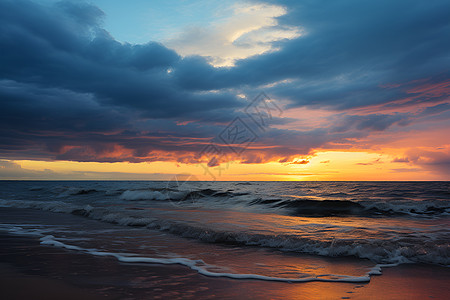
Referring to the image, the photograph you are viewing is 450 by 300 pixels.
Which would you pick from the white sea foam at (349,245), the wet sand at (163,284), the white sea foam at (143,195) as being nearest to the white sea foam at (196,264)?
the wet sand at (163,284)

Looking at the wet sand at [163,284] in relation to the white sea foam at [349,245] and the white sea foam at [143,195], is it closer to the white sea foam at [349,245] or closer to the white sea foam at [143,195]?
the white sea foam at [349,245]

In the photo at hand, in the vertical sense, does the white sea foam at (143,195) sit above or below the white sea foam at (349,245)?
below

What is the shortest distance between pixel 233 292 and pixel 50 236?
5884 millimetres

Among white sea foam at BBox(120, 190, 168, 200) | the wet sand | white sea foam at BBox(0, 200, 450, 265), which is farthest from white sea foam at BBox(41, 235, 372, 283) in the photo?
white sea foam at BBox(120, 190, 168, 200)

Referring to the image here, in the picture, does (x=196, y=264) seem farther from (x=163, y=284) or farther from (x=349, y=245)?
(x=349, y=245)

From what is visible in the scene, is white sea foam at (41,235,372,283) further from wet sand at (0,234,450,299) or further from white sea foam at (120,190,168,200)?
white sea foam at (120,190,168,200)

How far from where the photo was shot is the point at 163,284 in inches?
154

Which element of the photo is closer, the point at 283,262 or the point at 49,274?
the point at 49,274

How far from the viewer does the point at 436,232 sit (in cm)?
830

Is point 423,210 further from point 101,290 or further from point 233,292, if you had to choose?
point 101,290

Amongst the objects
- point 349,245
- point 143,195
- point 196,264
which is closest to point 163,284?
point 196,264

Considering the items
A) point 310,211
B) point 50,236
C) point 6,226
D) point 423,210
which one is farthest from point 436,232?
point 6,226

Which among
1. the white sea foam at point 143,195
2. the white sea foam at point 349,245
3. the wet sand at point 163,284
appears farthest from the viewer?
the white sea foam at point 143,195

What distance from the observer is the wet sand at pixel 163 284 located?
351 centimetres
